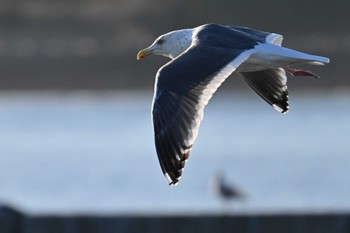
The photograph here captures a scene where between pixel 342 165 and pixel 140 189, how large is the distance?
179 centimetres

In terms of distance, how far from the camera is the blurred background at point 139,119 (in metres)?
10.0

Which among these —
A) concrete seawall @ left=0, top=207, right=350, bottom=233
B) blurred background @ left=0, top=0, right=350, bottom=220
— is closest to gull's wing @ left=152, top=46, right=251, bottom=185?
concrete seawall @ left=0, top=207, right=350, bottom=233

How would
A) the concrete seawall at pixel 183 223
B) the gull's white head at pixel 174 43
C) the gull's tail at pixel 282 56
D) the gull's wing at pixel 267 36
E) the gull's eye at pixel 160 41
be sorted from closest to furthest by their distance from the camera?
the gull's tail at pixel 282 56 → the gull's wing at pixel 267 36 → the gull's white head at pixel 174 43 → the gull's eye at pixel 160 41 → the concrete seawall at pixel 183 223

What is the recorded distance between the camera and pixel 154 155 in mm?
12531

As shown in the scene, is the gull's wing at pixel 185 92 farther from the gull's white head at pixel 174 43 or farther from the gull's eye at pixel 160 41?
the gull's eye at pixel 160 41

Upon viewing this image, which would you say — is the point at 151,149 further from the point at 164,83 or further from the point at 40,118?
the point at 164,83

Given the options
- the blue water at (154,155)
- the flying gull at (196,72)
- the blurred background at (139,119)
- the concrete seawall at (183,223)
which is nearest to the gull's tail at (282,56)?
the flying gull at (196,72)

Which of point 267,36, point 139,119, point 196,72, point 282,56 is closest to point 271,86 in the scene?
point 267,36

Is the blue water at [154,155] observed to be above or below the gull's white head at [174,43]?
below

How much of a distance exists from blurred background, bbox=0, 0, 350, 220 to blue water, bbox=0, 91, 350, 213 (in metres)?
0.02

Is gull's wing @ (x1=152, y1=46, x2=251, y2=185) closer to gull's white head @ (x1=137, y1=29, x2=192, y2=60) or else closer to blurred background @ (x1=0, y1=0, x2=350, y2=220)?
gull's white head @ (x1=137, y1=29, x2=192, y2=60)

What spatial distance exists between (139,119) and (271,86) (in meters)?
9.41

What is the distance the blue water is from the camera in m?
9.70

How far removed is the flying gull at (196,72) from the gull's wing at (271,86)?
23 centimetres
